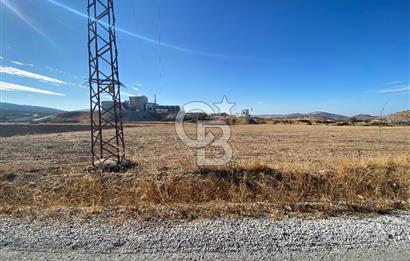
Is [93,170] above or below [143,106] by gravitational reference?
below

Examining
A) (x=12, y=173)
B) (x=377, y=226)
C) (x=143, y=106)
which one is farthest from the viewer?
(x=143, y=106)

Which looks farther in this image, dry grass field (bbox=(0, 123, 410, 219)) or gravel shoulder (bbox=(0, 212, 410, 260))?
dry grass field (bbox=(0, 123, 410, 219))

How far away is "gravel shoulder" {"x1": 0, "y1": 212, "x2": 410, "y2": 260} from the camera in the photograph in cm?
298

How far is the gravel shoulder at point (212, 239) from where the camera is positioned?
2.98 m

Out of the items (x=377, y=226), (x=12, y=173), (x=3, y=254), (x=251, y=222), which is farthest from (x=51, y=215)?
(x=12, y=173)

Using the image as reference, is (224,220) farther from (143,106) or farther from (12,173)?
(143,106)

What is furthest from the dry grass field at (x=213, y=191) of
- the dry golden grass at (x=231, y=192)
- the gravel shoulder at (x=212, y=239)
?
the gravel shoulder at (x=212, y=239)

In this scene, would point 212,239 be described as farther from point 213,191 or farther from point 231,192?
point 213,191

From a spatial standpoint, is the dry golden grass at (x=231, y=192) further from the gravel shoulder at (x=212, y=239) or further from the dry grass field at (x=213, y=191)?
the gravel shoulder at (x=212, y=239)

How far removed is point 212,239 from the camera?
10.8 ft

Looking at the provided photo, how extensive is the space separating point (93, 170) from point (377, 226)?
9250 millimetres

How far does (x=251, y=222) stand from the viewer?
3.79m

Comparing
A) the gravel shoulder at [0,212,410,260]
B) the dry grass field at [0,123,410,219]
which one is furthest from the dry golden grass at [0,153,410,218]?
the gravel shoulder at [0,212,410,260]

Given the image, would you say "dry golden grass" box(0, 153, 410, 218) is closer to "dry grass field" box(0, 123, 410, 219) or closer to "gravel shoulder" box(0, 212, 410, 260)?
"dry grass field" box(0, 123, 410, 219)
